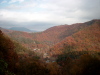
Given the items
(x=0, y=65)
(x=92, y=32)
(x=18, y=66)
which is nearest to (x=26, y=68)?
(x=18, y=66)

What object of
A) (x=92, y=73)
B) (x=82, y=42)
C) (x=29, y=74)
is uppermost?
(x=92, y=73)

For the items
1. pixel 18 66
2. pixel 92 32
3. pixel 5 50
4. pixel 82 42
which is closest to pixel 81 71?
pixel 18 66

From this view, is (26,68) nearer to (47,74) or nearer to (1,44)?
(47,74)

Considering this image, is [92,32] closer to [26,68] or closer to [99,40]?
[99,40]

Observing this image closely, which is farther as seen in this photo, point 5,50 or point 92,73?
point 5,50

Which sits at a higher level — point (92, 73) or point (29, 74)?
point (92, 73)

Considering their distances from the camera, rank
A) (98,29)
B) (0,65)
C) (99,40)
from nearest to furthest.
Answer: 1. (0,65)
2. (99,40)
3. (98,29)

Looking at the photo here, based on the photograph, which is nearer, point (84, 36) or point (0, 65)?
point (0, 65)

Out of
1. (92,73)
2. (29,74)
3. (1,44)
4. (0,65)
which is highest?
(1,44)

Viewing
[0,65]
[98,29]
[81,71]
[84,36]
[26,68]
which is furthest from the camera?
[98,29]
